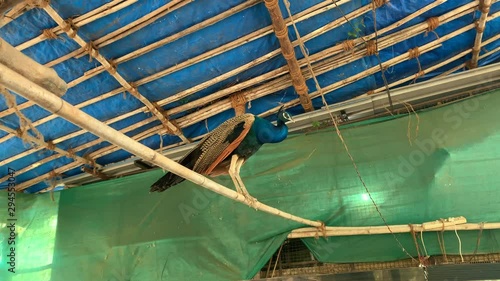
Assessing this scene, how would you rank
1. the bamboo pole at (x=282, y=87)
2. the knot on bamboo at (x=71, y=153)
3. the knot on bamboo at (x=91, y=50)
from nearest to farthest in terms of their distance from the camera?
the knot on bamboo at (x=91, y=50)
the bamboo pole at (x=282, y=87)
the knot on bamboo at (x=71, y=153)

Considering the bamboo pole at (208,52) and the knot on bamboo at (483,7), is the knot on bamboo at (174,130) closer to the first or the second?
the bamboo pole at (208,52)

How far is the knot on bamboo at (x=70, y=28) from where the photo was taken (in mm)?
1923

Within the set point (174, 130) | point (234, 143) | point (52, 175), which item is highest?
point (174, 130)

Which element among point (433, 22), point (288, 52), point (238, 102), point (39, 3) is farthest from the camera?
point (238, 102)

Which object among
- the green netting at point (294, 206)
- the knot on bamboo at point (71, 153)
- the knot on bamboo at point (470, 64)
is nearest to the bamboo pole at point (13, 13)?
the knot on bamboo at point (71, 153)

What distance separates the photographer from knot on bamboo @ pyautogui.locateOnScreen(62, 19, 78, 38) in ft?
6.31

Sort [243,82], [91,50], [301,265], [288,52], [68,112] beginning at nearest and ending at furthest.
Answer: [68,112] → [91,50] → [288,52] → [243,82] → [301,265]

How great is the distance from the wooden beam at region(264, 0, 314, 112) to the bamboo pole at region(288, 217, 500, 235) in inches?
36.0

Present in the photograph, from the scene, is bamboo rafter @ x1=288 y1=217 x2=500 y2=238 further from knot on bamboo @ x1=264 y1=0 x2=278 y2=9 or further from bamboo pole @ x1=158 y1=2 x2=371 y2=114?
knot on bamboo @ x1=264 y1=0 x2=278 y2=9

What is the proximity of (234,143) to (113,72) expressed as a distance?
95 centimetres

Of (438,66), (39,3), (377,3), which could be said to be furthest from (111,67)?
(438,66)

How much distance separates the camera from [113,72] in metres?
2.23

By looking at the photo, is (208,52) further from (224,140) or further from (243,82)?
(224,140)

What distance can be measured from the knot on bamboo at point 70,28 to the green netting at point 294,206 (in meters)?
1.44
